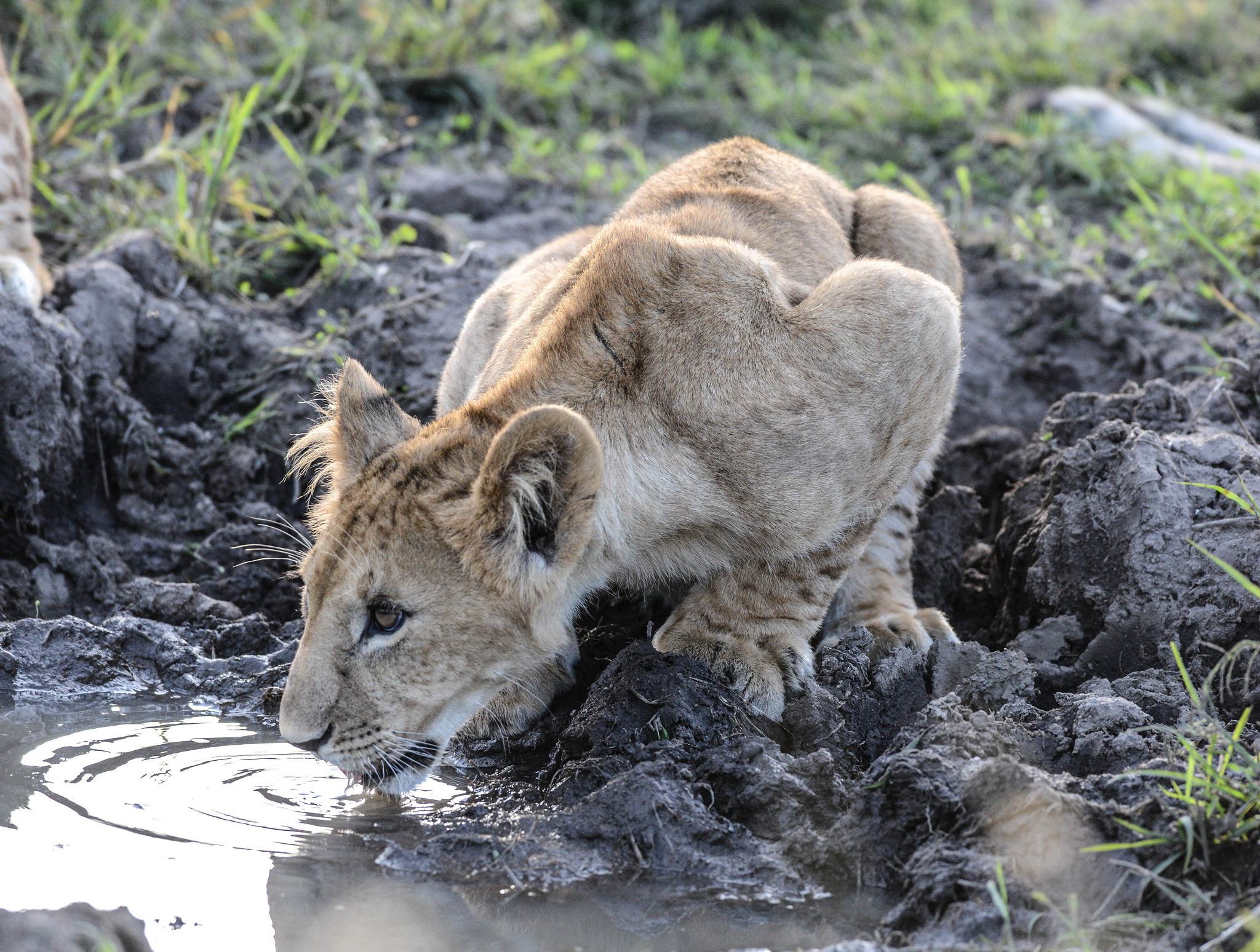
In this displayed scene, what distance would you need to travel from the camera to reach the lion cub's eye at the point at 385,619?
3.67 m

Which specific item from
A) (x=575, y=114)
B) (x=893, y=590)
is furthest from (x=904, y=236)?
(x=575, y=114)

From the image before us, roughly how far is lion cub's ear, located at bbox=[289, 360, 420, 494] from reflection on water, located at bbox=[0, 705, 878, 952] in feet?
3.17

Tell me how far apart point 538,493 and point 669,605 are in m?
1.33

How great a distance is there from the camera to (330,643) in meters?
3.68

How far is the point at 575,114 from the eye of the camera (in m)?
9.39

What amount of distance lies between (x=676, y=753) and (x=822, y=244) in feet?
7.32

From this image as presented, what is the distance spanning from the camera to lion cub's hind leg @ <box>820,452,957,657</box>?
181 inches

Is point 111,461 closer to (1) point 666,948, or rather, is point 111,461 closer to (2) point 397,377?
(2) point 397,377

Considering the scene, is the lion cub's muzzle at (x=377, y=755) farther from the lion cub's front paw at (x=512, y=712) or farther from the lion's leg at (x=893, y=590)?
the lion's leg at (x=893, y=590)

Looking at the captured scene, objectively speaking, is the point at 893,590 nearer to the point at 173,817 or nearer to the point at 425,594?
the point at 425,594

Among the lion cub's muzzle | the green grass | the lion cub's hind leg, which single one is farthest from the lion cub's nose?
the green grass

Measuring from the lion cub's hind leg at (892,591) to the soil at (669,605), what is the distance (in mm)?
148

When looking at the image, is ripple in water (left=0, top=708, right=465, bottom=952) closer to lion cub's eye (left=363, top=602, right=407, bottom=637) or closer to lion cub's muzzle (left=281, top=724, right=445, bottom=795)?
lion cub's muzzle (left=281, top=724, right=445, bottom=795)

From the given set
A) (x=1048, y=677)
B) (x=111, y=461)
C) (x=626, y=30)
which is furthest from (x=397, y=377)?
(x=626, y=30)
